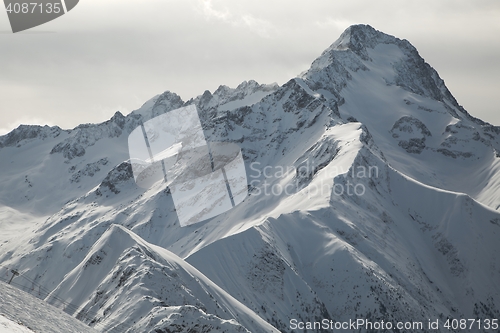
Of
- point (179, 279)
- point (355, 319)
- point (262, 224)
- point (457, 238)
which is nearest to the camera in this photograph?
point (179, 279)

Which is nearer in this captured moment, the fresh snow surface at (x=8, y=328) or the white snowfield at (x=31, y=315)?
the fresh snow surface at (x=8, y=328)

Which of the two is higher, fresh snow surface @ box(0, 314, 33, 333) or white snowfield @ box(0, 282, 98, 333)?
fresh snow surface @ box(0, 314, 33, 333)

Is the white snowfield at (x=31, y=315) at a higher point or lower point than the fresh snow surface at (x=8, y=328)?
lower

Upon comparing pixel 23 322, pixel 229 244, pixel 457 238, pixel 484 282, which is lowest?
pixel 484 282

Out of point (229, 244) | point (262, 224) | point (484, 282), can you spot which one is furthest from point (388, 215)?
point (229, 244)

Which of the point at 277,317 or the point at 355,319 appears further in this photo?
the point at 355,319

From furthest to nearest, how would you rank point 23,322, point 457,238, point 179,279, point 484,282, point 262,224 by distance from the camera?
point 457,238 < point 484,282 < point 262,224 < point 179,279 < point 23,322

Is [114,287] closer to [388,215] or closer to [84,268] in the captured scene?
[84,268]

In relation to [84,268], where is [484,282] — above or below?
below

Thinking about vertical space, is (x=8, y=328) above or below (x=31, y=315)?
above

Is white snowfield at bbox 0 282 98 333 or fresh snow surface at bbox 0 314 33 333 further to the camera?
white snowfield at bbox 0 282 98 333

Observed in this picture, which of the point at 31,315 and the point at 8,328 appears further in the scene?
the point at 31,315
